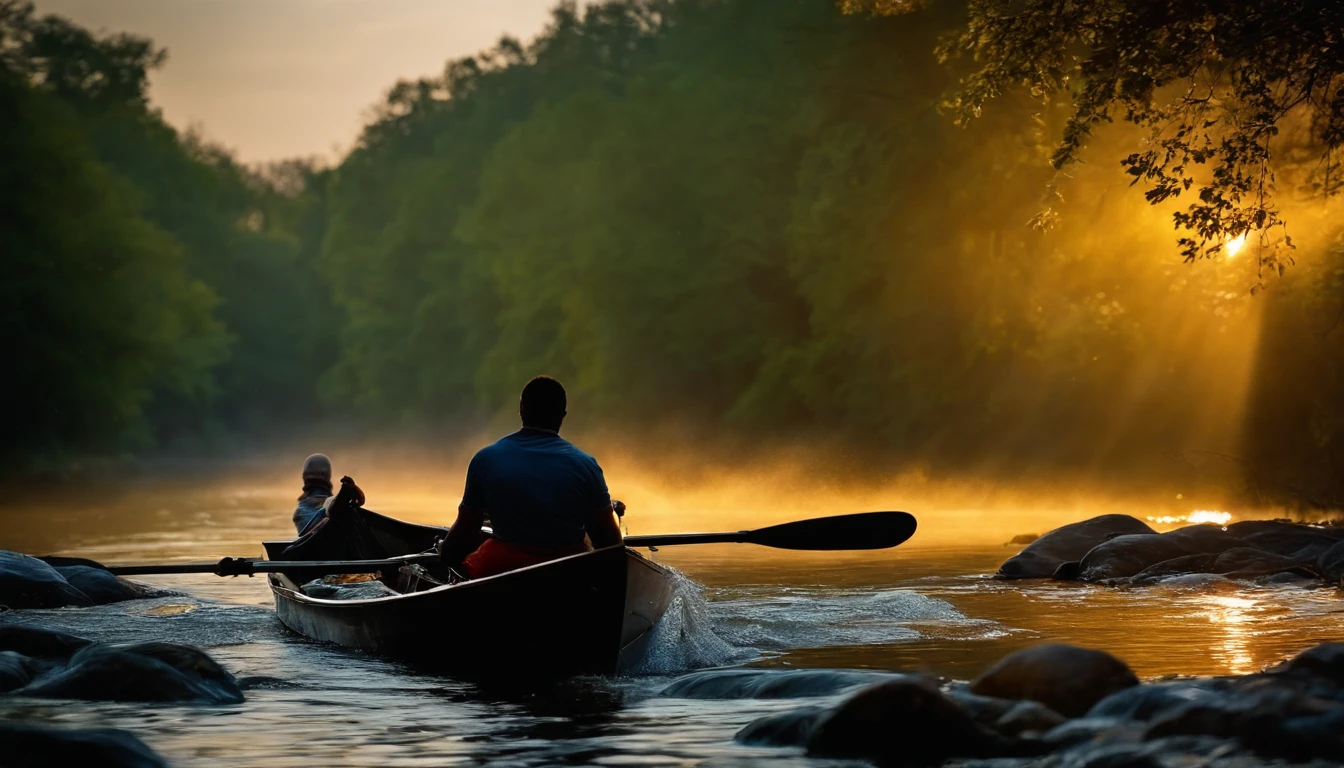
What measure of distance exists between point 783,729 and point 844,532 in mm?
4694

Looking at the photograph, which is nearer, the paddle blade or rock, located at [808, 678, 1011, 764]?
rock, located at [808, 678, 1011, 764]

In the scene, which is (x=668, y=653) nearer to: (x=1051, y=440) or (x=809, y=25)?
(x=1051, y=440)

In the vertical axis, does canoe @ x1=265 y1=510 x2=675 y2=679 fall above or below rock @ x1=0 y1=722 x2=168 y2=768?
above

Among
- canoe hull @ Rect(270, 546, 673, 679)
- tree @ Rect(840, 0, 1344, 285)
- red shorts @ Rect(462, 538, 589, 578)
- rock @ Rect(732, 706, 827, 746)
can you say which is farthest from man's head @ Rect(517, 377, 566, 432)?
tree @ Rect(840, 0, 1344, 285)

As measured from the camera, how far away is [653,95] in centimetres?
5009

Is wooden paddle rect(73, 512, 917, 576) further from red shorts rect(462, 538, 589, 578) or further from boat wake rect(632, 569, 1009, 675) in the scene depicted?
red shorts rect(462, 538, 589, 578)

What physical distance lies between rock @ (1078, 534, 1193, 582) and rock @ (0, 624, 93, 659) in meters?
9.63

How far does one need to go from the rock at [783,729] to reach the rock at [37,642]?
478cm

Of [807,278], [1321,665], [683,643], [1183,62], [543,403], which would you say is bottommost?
[1321,665]

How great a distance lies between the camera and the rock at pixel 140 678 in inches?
384

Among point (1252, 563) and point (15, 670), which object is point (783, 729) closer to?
point (15, 670)

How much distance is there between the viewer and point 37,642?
11219 millimetres

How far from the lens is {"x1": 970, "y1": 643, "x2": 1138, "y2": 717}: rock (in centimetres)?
835

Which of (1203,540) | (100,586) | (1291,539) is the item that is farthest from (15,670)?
(1291,539)
